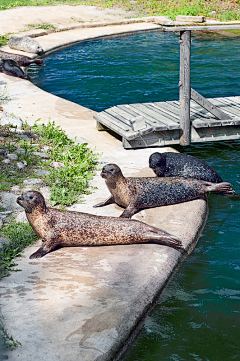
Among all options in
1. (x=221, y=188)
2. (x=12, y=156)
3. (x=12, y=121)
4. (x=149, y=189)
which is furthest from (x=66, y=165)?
(x=221, y=188)

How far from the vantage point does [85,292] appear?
4371mm

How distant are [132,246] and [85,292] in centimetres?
116

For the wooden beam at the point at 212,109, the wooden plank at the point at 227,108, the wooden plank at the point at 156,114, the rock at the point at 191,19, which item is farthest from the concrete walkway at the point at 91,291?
the rock at the point at 191,19

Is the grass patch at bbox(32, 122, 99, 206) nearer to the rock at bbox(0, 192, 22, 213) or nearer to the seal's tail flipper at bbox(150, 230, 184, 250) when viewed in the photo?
the rock at bbox(0, 192, 22, 213)

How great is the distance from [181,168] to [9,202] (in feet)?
10.1

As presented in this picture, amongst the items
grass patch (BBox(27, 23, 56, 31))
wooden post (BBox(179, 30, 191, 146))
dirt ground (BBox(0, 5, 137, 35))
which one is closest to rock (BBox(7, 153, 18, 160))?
wooden post (BBox(179, 30, 191, 146))

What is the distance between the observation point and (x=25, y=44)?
1748cm

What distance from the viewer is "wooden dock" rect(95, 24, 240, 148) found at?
27.5 ft

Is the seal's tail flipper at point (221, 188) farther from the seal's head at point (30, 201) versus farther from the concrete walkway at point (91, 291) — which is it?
the seal's head at point (30, 201)

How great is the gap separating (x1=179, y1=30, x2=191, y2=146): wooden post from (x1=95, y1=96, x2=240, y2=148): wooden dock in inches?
6.0

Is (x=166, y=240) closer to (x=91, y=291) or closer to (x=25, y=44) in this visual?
(x=91, y=291)

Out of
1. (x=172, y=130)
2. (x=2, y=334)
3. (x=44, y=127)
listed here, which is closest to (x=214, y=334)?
(x=2, y=334)

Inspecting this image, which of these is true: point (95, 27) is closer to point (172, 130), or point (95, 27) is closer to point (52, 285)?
point (172, 130)

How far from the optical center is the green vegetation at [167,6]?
960 inches
